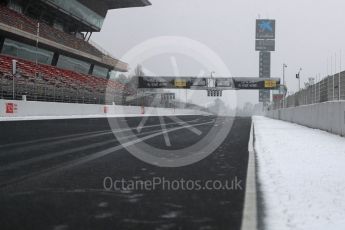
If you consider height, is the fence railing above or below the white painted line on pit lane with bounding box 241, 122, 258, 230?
above

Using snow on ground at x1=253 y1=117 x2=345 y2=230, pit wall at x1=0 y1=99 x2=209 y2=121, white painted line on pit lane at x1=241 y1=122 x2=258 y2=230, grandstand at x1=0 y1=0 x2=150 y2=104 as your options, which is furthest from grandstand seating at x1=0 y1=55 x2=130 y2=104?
white painted line on pit lane at x1=241 y1=122 x2=258 y2=230

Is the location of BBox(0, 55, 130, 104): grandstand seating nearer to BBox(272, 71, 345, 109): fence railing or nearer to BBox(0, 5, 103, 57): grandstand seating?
BBox(0, 5, 103, 57): grandstand seating

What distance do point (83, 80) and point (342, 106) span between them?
1501 inches

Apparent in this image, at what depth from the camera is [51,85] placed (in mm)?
35406

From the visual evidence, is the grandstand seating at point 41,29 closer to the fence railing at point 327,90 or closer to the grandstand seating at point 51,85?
the grandstand seating at point 51,85

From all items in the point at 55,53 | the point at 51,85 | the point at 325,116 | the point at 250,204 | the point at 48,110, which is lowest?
the point at 250,204

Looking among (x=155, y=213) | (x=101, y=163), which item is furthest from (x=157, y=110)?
(x=155, y=213)

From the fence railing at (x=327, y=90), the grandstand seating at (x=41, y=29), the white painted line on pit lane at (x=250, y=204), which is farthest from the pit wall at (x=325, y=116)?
the grandstand seating at (x=41, y=29)

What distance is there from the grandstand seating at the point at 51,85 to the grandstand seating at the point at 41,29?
3.41 metres

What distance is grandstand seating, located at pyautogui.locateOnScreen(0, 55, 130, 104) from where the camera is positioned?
99.3 feet

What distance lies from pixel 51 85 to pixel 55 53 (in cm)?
1693

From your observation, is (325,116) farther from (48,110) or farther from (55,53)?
(55,53)

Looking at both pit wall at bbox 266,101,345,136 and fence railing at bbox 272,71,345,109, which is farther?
fence railing at bbox 272,71,345,109

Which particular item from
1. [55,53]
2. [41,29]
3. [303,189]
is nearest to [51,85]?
[41,29]
